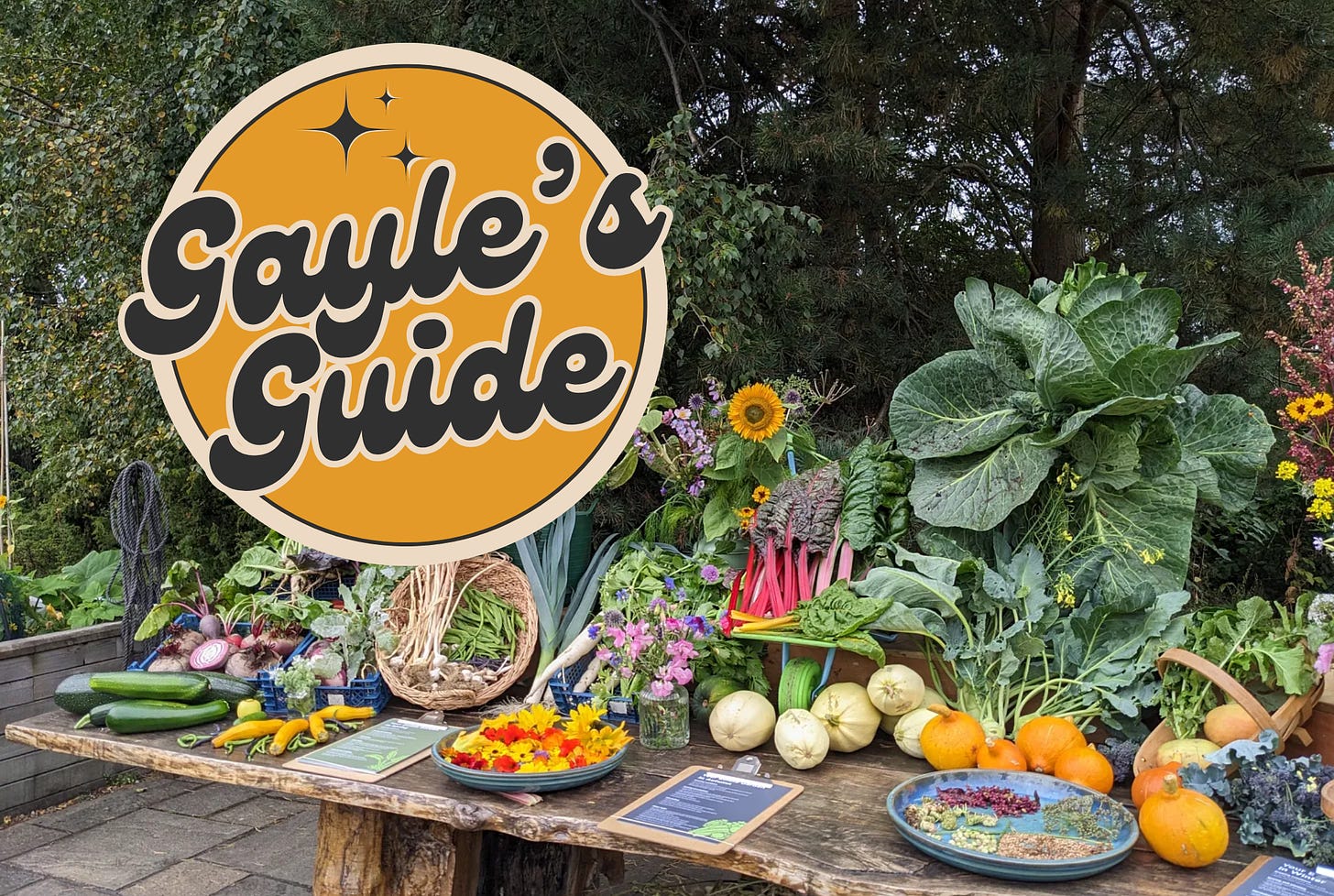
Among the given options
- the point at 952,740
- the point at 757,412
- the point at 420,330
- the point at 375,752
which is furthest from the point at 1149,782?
the point at 420,330

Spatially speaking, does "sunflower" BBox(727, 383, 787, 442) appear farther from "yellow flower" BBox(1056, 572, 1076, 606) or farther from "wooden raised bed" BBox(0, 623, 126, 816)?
"wooden raised bed" BBox(0, 623, 126, 816)

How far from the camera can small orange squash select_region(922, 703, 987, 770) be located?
2.02 metres

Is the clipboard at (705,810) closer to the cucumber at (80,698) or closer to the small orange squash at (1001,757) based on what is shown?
the small orange squash at (1001,757)

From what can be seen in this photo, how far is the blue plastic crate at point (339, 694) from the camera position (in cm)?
259

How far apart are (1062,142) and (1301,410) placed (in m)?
2.54

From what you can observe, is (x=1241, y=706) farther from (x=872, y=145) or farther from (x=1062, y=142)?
(x=1062, y=142)

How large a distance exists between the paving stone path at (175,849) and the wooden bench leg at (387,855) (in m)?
0.91

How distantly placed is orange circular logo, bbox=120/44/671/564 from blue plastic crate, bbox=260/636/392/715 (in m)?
0.35

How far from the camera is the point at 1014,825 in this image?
1760 mm

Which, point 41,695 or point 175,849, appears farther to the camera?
point 41,695

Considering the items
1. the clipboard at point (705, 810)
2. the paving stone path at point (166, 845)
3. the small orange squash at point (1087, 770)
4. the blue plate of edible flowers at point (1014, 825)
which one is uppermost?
the small orange squash at point (1087, 770)

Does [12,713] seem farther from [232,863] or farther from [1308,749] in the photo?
[1308,749]

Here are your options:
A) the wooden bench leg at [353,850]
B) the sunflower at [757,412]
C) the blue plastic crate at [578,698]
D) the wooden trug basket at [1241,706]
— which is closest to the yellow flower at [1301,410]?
the wooden trug basket at [1241,706]

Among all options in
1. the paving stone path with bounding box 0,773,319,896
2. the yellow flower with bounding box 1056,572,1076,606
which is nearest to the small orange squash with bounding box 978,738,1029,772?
Answer: the yellow flower with bounding box 1056,572,1076,606
